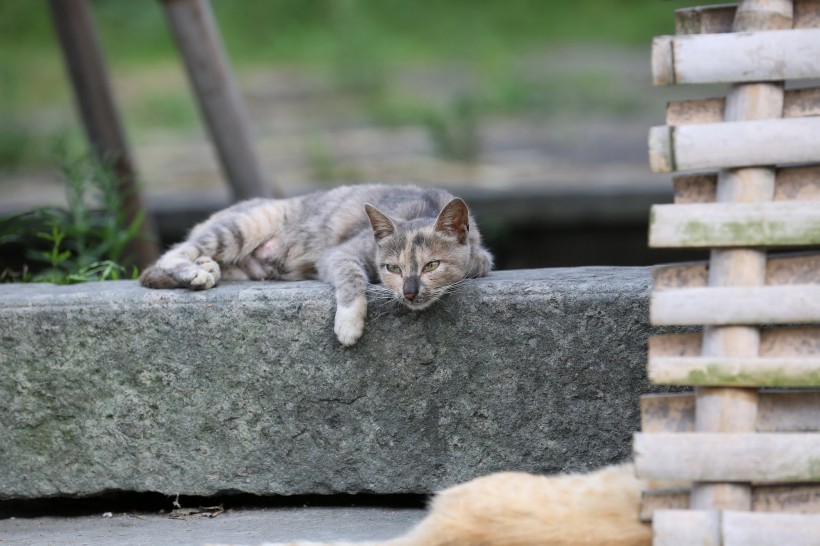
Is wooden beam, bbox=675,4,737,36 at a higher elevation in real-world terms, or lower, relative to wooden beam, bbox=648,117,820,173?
higher

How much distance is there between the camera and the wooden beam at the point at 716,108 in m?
2.74

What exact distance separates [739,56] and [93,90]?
4.43 metres

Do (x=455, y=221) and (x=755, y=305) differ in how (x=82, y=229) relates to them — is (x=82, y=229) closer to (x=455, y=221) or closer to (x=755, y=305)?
(x=455, y=221)

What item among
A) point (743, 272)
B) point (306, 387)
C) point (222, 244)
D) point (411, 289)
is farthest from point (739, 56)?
point (222, 244)

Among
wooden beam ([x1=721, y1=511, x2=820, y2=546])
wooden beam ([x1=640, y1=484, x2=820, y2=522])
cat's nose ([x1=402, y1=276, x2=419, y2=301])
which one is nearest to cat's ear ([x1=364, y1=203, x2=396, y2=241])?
cat's nose ([x1=402, y1=276, x2=419, y2=301])

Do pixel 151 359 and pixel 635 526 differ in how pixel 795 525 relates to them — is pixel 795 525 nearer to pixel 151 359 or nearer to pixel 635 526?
pixel 635 526

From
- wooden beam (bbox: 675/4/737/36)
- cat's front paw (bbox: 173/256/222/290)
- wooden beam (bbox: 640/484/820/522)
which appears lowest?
wooden beam (bbox: 640/484/820/522)

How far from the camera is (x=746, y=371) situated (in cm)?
267

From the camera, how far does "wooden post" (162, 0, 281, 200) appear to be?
5707mm

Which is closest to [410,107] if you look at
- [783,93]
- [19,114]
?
[19,114]

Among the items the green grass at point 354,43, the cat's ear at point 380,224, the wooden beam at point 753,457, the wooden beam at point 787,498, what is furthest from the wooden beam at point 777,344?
the green grass at point 354,43

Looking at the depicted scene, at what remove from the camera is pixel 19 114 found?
498 inches

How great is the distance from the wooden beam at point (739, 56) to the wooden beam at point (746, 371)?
715mm

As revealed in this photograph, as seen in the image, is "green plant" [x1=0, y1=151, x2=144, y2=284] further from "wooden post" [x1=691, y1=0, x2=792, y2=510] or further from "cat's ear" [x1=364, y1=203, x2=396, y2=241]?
"wooden post" [x1=691, y1=0, x2=792, y2=510]
